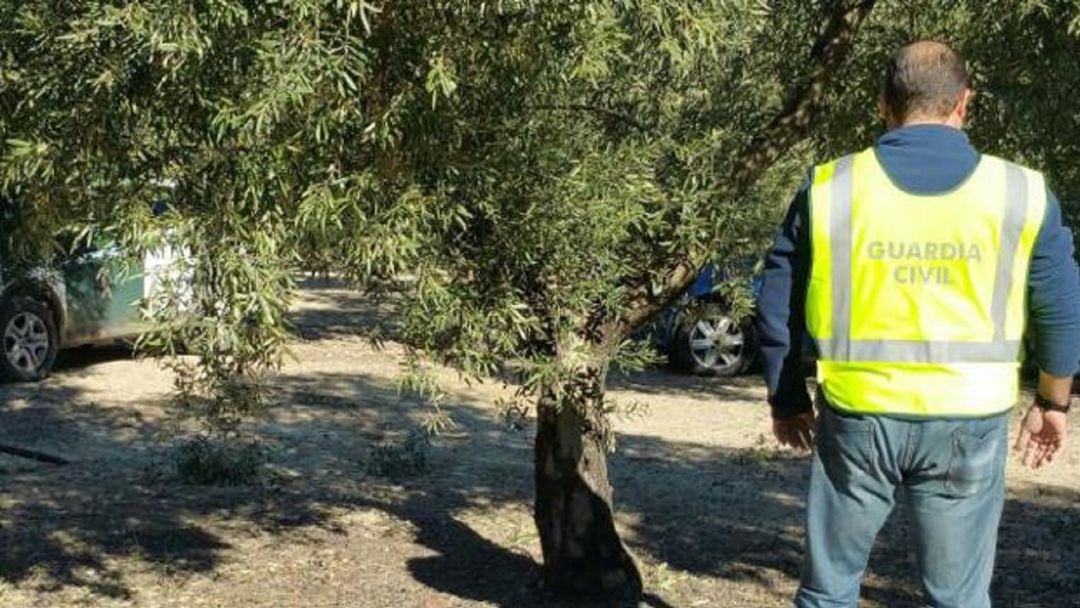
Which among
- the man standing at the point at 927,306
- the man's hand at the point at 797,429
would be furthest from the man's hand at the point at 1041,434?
the man's hand at the point at 797,429

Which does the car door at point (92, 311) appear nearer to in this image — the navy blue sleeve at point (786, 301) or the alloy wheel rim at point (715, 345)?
the alloy wheel rim at point (715, 345)

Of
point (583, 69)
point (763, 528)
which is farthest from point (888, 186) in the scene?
point (763, 528)

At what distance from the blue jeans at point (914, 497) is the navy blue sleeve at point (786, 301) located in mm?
147

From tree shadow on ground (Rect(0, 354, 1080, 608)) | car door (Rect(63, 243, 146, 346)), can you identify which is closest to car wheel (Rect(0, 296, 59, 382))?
car door (Rect(63, 243, 146, 346))

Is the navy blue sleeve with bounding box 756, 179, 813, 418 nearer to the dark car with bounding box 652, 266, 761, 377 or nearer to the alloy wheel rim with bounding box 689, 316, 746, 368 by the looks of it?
the dark car with bounding box 652, 266, 761, 377

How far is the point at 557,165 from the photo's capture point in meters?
5.59

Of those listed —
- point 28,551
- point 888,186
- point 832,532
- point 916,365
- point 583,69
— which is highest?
point 583,69

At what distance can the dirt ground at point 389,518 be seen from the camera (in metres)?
7.54

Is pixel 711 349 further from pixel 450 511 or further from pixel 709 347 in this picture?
pixel 450 511

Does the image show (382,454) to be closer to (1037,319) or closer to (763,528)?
(763,528)

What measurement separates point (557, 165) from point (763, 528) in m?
3.71

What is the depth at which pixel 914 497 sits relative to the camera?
4188 millimetres

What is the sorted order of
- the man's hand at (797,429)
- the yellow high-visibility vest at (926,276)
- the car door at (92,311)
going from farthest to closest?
the car door at (92,311) → the man's hand at (797,429) → the yellow high-visibility vest at (926,276)

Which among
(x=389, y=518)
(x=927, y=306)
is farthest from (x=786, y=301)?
(x=389, y=518)
